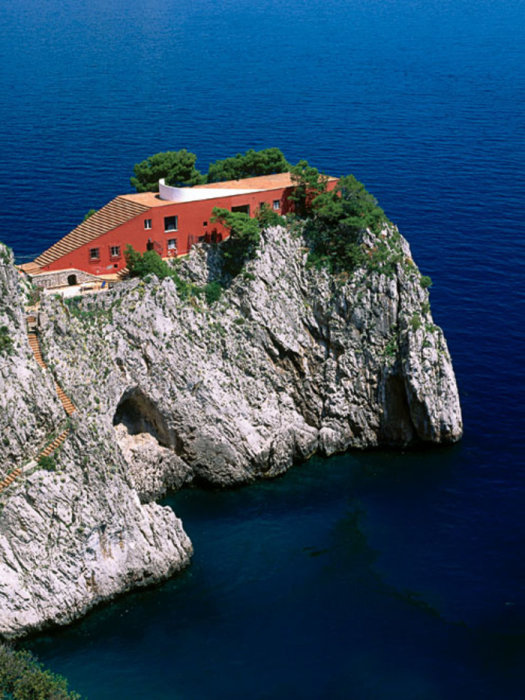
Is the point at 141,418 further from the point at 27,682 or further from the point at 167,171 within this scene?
the point at 167,171

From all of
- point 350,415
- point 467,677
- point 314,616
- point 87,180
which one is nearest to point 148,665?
point 314,616

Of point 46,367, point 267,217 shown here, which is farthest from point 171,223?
point 46,367

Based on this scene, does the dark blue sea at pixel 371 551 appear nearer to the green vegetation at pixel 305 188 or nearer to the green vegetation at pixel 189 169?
the green vegetation at pixel 305 188

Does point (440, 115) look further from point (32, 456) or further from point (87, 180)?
point (32, 456)

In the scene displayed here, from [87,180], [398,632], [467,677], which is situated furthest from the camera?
[87,180]

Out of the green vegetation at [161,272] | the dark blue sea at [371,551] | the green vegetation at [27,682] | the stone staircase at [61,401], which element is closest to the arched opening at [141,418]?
the dark blue sea at [371,551]

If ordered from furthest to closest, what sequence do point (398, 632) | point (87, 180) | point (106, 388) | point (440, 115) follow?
1. point (440, 115)
2. point (87, 180)
3. point (106, 388)
4. point (398, 632)

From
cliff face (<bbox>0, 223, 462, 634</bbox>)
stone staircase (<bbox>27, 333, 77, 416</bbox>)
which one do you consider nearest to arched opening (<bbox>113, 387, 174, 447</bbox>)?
cliff face (<bbox>0, 223, 462, 634</bbox>)
